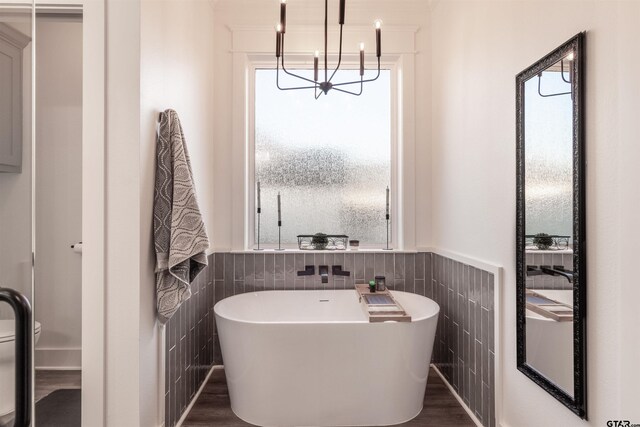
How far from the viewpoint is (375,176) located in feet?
9.57

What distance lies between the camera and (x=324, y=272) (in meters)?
2.71

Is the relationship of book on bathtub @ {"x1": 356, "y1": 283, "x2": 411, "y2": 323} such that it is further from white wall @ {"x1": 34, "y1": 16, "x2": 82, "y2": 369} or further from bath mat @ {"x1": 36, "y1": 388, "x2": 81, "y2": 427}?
white wall @ {"x1": 34, "y1": 16, "x2": 82, "y2": 369}

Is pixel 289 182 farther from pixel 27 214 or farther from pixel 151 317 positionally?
pixel 27 214

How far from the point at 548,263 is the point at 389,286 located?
1416 millimetres

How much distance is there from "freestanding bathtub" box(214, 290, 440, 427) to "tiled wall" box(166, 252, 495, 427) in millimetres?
304

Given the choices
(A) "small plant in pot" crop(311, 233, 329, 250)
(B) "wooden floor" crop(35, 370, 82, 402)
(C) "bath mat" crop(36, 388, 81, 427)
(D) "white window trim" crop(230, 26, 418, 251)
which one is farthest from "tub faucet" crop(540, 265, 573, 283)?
(B) "wooden floor" crop(35, 370, 82, 402)

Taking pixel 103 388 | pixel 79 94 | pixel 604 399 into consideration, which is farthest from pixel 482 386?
pixel 79 94

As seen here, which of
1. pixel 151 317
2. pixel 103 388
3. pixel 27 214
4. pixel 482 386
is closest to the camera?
pixel 27 214

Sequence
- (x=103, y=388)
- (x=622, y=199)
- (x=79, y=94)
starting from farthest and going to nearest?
(x=79, y=94)
(x=103, y=388)
(x=622, y=199)

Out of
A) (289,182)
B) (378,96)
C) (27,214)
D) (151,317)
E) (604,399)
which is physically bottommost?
(604,399)

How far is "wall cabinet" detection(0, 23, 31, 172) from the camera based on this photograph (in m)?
0.84

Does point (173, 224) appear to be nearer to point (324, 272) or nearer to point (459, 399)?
point (324, 272)

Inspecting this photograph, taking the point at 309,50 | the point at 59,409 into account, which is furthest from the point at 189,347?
the point at 309,50

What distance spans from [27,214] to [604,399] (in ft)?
5.91
